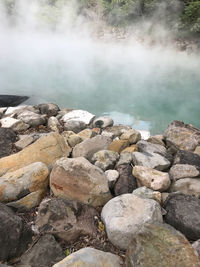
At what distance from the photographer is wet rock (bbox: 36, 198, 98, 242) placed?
1.90 meters

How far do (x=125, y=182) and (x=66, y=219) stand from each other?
0.81m

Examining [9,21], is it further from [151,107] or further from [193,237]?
[193,237]

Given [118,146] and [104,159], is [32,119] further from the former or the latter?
[104,159]

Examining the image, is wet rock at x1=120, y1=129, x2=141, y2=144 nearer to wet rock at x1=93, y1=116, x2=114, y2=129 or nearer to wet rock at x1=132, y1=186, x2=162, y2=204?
wet rock at x1=93, y1=116, x2=114, y2=129

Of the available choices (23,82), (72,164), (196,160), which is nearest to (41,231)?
(72,164)

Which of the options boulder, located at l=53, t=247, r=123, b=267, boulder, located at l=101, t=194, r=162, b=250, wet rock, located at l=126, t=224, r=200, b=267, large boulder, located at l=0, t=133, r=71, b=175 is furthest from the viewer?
large boulder, located at l=0, t=133, r=71, b=175

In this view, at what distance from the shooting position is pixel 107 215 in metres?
1.99

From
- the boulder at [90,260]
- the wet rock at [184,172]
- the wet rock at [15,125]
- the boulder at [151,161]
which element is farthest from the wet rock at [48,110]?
the boulder at [90,260]

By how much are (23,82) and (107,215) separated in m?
8.45

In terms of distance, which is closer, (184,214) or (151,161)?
(184,214)

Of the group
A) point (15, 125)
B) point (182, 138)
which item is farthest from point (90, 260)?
point (15, 125)

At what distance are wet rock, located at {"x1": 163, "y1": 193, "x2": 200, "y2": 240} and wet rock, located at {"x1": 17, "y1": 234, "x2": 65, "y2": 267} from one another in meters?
1.01

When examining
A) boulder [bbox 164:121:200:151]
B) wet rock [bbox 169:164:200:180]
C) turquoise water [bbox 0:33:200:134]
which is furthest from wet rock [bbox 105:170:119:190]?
turquoise water [bbox 0:33:200:134]

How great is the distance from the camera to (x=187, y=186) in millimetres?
2455
